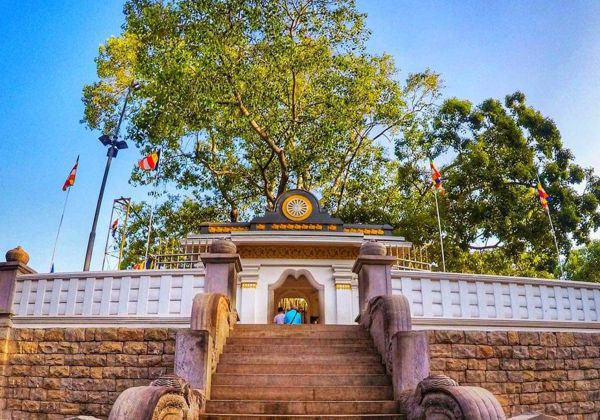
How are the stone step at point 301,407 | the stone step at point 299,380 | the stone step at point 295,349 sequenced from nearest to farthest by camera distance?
the stone step at point 301,407, the stone step at point 299,380, the stone step at point 295,349

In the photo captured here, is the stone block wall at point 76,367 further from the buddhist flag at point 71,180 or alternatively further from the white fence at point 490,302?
the buddhist flag at point 71,180

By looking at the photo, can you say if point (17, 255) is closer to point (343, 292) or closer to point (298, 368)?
Answer: point (298, 368)

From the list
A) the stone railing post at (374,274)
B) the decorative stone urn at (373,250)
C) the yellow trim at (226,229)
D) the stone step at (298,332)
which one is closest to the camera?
the stone step at (298,332)

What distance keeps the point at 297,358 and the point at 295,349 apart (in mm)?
304

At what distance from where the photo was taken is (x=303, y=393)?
644cm

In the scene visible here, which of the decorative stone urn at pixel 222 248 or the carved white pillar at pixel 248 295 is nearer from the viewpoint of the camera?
the decorative stone urn at pixel 222 248

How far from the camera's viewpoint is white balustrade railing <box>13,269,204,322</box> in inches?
343

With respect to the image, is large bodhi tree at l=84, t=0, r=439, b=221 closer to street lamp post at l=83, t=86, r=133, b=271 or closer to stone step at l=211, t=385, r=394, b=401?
street lamp post at l=83, t=86, r=133, b=271

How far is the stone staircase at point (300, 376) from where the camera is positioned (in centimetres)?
605

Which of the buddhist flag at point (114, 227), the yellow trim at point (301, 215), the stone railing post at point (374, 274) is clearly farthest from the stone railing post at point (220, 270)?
the buddhist flag at point (114, 227)

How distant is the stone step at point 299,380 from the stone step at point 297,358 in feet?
1.61

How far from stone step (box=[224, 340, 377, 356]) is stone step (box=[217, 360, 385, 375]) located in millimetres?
406

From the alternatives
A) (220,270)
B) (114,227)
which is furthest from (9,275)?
(114,227)

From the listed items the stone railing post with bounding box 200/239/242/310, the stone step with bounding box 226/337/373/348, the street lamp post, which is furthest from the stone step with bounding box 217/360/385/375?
the street lamp post
